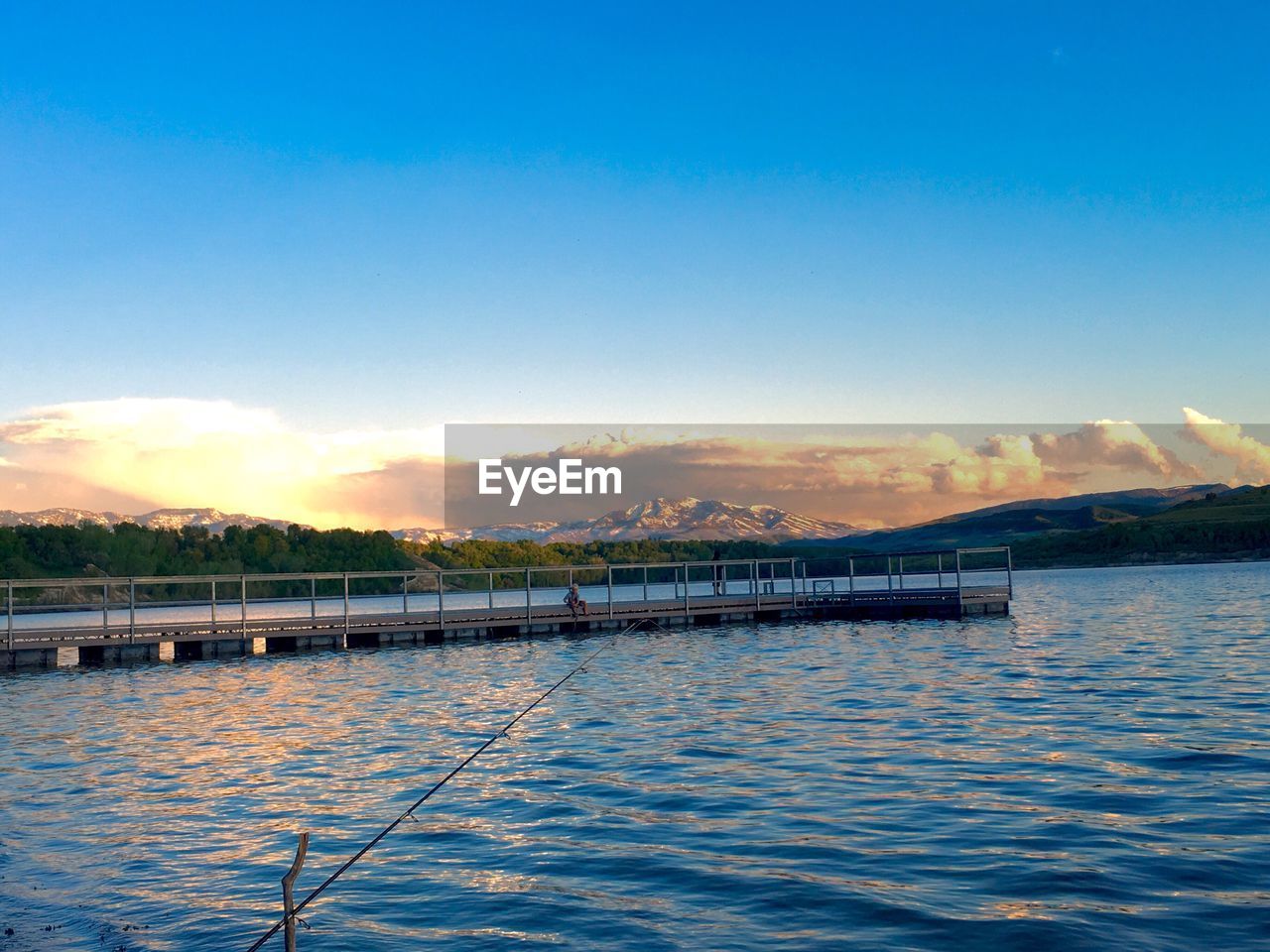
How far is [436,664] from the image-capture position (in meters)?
34.0

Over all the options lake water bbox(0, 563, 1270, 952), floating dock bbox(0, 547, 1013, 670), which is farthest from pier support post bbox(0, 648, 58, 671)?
lake water bbox(0, 563, 1270, 952)

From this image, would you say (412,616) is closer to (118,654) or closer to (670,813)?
(118,654)

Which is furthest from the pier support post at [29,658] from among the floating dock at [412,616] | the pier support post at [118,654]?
the pier support post at [118,654]

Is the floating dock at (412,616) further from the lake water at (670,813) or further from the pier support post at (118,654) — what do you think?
the lake water at (670,813)

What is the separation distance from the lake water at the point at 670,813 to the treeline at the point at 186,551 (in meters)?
131

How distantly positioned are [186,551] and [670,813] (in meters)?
161

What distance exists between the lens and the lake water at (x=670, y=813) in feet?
31.1

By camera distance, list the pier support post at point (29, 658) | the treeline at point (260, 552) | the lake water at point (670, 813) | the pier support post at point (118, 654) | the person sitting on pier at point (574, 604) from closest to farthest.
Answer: the lake water at point (670, 813) < the pier support post at point (29, 658) < the pier support post at point (118, 654) < the person sitting on pier at point (574, 604) < the treeline at point (260, 552)

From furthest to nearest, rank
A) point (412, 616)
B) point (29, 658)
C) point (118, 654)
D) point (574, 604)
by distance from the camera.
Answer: point (574, 604) < point (412, 616) < point (118, 654) < point (29, 658)

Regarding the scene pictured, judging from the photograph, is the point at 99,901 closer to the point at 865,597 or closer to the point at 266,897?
the point at 266,897

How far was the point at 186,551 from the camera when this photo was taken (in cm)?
16138

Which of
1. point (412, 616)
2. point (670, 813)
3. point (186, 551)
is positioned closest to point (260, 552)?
point (186, 551)

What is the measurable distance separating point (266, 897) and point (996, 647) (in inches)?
1106

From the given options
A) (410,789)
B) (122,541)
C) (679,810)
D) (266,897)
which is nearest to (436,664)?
(410,789)
